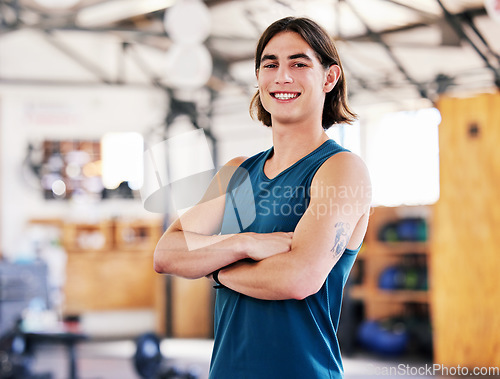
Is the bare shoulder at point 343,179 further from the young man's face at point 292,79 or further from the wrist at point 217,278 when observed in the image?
the wrist at point 217,278

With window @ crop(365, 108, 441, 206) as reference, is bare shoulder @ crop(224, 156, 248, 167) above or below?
below

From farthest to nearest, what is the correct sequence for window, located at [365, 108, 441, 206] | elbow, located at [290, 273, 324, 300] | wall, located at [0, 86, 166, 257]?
1. window, located at [365, 108, 441, 206]
2. wall, located at [0, 86, 166, 257]
3. elbow, located at [290, 273, 324, 300]

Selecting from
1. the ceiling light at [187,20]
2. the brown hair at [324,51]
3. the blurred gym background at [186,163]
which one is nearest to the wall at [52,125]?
the blurred gym background at [186,163]

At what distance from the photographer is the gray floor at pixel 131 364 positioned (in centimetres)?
538

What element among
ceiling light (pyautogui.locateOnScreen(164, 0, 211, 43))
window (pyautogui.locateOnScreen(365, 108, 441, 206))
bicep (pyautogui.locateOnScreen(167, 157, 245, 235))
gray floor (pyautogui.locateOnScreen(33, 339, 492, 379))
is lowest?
gray floor (pyautogui.locateOnScreen(33, 339, 492, 379))

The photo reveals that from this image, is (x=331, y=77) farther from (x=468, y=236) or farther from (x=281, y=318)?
(x=468, y=236)

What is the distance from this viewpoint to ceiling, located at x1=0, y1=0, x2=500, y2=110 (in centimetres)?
668

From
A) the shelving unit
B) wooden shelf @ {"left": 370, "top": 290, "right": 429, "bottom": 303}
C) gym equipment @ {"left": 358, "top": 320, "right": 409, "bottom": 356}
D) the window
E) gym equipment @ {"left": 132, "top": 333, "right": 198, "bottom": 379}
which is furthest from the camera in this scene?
the window

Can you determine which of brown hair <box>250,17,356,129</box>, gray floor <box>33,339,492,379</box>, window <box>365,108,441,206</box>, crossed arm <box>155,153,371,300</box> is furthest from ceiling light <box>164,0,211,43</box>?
window <box>365,108,441,206</box>

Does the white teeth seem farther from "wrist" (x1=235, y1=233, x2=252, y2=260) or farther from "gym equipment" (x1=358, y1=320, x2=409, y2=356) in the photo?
"gym equipment" (x1=358, y1=320, x2=409, y2=356)

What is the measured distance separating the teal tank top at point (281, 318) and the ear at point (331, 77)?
0.42ft

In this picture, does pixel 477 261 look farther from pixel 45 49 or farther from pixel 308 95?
pixel 45 49

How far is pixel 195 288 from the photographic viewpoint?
7.50m

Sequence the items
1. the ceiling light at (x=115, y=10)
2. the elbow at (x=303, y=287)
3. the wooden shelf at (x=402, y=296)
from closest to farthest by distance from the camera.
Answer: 1. the elbow at (x=303, y=287)
2. the wooden shelf at (x=402, y=296)
3. the ceiling light at (x=115, y=10)
